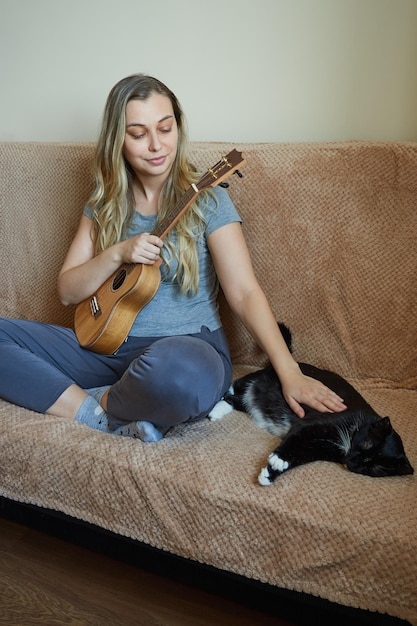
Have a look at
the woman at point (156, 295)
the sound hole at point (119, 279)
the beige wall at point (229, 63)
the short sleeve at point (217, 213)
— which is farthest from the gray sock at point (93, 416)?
the beige wall at point (229, 63)

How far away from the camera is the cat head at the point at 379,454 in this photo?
3.95ft

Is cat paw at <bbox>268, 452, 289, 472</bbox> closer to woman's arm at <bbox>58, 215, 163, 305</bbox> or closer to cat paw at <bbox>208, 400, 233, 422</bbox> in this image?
cat paw at <bbox>208, 400, 233, 422</bbox>

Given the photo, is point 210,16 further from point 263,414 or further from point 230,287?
point 263,414

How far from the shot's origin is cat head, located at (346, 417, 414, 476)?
47.4 inches

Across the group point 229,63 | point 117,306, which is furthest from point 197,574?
point 229,63

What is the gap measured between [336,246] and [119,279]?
1.91 feet

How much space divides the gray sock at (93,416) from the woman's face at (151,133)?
62 centimetres

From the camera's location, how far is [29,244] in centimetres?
199

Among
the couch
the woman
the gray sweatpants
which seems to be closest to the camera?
the couch

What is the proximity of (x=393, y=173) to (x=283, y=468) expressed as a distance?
0.82 metres

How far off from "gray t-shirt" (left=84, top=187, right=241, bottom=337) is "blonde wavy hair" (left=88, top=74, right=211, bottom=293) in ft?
0.09

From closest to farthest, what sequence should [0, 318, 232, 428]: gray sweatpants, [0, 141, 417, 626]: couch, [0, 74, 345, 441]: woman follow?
[0, 141, 417, 626]: couch → [0, 318, 232, 428]: gray sweatpants → [0, 74, 345, 441]: woman

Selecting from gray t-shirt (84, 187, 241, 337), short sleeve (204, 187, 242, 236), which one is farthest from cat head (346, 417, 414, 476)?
short sleeve (204, 187, 242, 236)

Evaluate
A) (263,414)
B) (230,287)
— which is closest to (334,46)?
(230,287)
